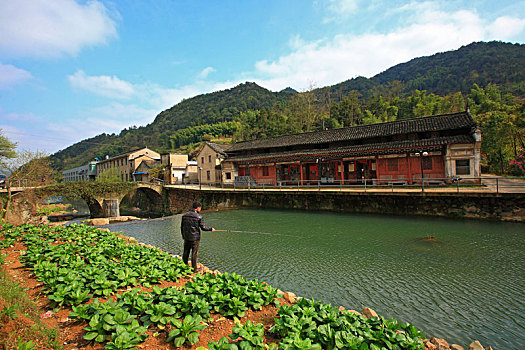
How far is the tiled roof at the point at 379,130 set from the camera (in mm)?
19578

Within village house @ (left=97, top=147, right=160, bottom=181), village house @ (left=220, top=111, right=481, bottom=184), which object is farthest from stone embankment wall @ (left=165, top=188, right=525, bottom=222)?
village house @ (left=97, top=147, right=160, bottom=181)

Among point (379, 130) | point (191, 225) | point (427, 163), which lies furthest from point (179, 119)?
point (191, 225)

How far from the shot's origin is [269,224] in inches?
594

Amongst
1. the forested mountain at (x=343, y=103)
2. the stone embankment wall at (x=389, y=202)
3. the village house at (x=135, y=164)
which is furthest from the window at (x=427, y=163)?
the village house at (x=135, y=164)

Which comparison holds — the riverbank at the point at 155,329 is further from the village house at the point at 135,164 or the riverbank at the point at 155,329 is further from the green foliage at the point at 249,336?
the village house at the point at 135,164

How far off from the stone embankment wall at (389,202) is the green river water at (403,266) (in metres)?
1.02

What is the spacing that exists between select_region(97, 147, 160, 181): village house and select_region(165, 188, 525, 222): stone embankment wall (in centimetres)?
2553

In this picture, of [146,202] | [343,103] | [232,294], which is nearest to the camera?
[232,294]

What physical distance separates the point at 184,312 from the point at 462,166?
68.7ft

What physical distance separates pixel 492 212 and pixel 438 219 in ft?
7.66

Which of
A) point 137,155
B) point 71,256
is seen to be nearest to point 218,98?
point 137,155

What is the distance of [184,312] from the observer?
12.5 feet

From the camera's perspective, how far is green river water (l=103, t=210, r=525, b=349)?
501 cm

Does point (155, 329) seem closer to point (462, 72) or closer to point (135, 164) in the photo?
point (135, 164)
